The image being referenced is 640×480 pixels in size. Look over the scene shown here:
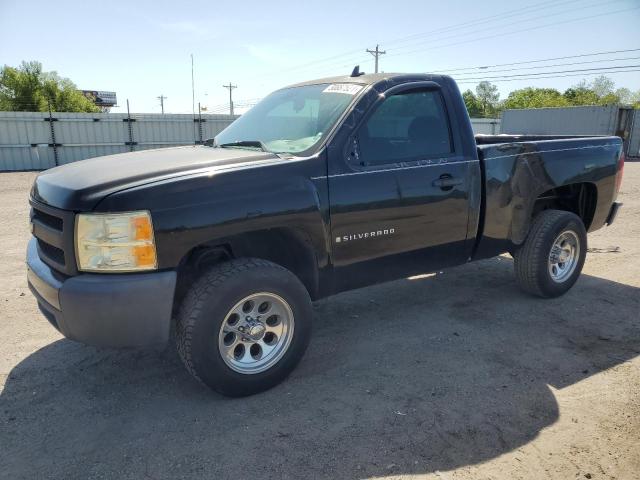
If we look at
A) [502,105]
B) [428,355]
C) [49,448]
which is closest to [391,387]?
[428,355]

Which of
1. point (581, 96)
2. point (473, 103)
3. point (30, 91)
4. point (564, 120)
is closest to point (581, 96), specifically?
point (581, 96)

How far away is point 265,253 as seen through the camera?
3.38 m

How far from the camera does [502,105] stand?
102 m

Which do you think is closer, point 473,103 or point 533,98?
point 533,98

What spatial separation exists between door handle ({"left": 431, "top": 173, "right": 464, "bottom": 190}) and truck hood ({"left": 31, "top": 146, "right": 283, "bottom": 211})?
1259mm

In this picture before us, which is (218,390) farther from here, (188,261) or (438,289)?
(438,289)

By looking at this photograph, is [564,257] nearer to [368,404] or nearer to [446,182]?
[446,182]

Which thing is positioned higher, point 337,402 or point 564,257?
point 564,257

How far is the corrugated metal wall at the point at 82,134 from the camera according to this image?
19547mm

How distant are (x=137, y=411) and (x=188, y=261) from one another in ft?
3.09

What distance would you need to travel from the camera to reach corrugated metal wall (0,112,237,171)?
1955cm

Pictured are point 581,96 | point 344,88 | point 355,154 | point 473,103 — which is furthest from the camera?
point 473,103

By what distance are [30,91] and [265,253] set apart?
215 feet

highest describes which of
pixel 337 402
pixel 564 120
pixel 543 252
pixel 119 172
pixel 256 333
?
pixel 564 120
